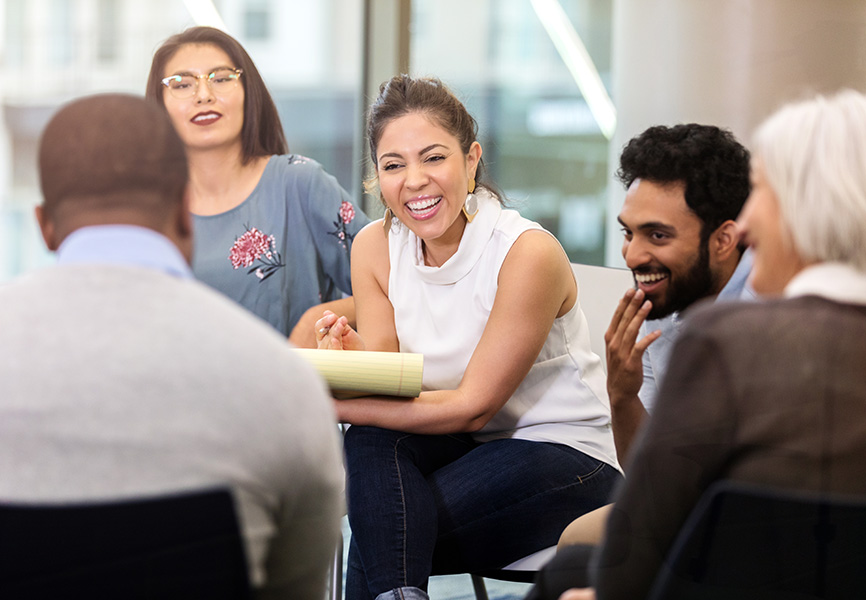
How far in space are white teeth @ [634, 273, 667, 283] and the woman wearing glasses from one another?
758mm

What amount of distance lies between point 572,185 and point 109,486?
316cm

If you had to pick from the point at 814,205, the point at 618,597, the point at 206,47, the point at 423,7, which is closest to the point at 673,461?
the point at 618,597

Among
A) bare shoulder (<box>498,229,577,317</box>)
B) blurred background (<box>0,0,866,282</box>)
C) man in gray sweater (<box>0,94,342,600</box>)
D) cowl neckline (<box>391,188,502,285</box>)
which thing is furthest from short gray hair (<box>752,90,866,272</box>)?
blurred background (<box>0,0,866,282</box>)

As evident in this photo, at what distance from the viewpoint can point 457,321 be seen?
5.66ft

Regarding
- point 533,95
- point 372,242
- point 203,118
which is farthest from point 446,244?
point 533,95

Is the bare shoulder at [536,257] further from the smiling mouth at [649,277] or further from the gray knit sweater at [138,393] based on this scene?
the gray knit sweater at [138,393]

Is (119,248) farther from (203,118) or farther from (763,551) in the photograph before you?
(203,118)

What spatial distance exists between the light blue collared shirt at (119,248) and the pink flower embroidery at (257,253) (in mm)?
1306

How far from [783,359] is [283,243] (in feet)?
5.04

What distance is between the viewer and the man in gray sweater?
696 millimetres

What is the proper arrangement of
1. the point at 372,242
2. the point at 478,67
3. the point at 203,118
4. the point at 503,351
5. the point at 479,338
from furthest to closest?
the point at 478,67 < the point at 203,118 < the point at 372,242 < the point at 479,338 < the point at 503,351

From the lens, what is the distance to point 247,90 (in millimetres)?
2119

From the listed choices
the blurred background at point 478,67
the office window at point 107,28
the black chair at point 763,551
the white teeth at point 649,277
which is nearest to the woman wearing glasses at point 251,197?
the blurred background at point 478,67

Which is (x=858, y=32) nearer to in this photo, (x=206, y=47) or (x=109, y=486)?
(x=206, y=47)
